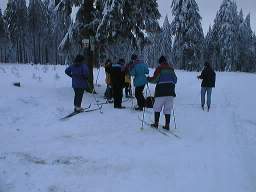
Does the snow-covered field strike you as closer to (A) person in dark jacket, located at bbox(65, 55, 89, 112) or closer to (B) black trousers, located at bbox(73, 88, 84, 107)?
(B) black trousers, located at bbox(73, 88, 84, 107)

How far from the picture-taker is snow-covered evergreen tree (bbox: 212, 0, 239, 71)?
5981 centimetres

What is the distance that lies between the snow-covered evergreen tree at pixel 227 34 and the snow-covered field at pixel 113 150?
1851 inches

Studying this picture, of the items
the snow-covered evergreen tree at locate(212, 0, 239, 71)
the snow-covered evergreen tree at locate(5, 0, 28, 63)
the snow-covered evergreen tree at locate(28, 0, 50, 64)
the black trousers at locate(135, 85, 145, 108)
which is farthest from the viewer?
the snow-covered evergreen tree at locate(28, 0, 50, 64)

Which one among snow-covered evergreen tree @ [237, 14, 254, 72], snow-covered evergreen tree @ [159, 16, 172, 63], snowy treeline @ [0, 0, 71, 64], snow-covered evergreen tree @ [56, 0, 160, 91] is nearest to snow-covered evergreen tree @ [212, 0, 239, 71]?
snow-covered evergreen tree @ [237, 14, 254, 72]

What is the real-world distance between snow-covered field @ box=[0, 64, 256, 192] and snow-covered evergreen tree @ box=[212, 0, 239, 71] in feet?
154

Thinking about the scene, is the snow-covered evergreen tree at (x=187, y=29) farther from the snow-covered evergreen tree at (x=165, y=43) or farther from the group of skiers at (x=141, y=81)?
the group of skiers at (x=141, y=81)

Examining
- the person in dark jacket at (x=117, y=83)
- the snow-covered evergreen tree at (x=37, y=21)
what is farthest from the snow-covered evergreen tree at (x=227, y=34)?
the person in dark jacket at (x=117, y=83)


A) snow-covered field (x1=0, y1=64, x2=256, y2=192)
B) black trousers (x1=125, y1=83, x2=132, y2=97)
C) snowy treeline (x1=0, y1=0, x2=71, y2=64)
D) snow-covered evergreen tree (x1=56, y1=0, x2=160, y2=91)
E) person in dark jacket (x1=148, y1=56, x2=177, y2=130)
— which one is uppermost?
snowy treeline (x1=0, y1=0, x2=71, y2=64)

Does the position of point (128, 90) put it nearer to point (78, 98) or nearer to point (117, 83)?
point (117, 83)

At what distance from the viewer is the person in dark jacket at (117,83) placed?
47.9 ft

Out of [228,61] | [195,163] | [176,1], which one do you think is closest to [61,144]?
[195,163]

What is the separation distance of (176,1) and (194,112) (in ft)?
120

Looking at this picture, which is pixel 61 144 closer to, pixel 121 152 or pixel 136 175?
pixel 121 152

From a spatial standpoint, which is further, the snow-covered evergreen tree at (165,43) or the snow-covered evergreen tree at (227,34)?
the snow-covered evergreen tree at (165,43)
